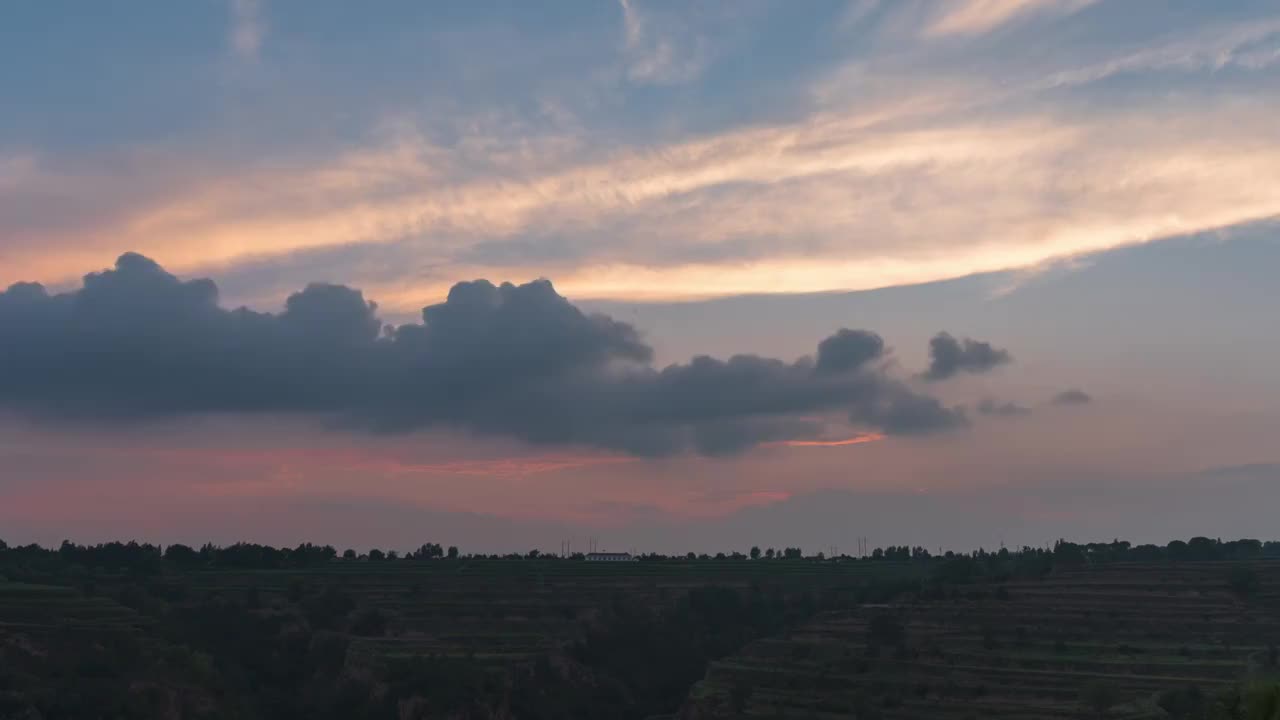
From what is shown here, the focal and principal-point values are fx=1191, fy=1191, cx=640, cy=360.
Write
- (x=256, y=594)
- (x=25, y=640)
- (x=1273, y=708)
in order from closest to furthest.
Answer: (x=1273, y=708)
(x=25, y=640)
(x=256, y=594)

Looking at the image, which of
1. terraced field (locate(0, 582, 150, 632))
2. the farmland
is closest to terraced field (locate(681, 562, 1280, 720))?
Result: the farmland

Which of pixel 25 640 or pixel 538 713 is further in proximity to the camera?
pixel 538 713

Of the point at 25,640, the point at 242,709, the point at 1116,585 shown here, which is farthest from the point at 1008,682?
the point at 25,640

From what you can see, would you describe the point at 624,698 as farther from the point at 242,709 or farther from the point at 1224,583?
the point at 1224,583

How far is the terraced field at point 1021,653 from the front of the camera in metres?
120

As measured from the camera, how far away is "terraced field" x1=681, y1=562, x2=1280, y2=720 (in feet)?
392

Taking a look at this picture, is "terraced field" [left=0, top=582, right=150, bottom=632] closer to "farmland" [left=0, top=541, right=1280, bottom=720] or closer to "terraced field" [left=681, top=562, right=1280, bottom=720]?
"farmland" [left=0, top=541, right=1280, bottom=720]

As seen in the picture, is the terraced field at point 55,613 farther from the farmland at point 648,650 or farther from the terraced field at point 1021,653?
the terraced field at point 1021,653

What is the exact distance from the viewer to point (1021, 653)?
137 meters

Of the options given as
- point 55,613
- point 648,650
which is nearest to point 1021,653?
point 648,650

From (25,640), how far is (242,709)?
88.1 feet

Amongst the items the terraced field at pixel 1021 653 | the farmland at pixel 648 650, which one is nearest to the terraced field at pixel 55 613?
the farmland at pixel 648 650

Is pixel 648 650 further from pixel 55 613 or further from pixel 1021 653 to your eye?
pixel 55 613

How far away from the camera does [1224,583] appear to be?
158250 millimetres
